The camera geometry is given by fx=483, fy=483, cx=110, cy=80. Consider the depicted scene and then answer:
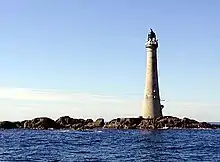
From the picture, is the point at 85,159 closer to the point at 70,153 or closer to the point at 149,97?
the point at 70,153

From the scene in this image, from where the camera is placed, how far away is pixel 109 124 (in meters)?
107

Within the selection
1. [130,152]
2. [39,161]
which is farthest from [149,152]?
[39,161]

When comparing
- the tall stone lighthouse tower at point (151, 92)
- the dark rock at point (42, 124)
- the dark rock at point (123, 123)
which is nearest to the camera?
the tall stone lighthouse tower at point (151, 92)

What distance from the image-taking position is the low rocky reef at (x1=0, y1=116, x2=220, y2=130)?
96.2 m

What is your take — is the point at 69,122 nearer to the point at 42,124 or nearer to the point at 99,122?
the point at 42,124

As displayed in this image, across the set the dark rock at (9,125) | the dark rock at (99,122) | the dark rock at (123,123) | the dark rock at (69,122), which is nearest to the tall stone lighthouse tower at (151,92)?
the dark rock at (123,123)

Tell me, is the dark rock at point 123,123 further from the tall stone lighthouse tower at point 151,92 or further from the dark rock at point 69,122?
the dark rock at point 69,122

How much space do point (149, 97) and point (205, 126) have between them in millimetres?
23037

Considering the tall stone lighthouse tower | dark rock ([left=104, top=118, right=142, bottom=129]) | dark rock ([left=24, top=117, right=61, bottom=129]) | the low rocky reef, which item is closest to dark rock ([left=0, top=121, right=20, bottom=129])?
the low rocky reef

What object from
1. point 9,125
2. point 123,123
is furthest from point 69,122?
point 9,125

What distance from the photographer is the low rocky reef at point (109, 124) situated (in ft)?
316

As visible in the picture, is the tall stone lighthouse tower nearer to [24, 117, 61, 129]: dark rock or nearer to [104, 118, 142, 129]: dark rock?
[104, 118, 142, 129]: dark rock

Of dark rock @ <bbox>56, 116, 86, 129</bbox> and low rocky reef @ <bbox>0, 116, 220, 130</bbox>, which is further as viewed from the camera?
dark rock @ <bbox>56, 116, 86, 129</bbox>

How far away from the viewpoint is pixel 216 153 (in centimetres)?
4488
